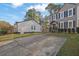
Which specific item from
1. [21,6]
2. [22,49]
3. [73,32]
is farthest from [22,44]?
[73,32]

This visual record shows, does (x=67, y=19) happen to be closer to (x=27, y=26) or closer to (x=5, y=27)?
(x=27, y=26)

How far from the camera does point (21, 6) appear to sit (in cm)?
317

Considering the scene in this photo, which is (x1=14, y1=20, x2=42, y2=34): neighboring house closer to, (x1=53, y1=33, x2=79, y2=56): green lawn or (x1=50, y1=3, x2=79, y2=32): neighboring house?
(x1=50, y1=3, x2=79, y2=32): neighboring house

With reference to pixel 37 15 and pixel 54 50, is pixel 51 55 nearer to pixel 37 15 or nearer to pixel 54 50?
pixel 54 50

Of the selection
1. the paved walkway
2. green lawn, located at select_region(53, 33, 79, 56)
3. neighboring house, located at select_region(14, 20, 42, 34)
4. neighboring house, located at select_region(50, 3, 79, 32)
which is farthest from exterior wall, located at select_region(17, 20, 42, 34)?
green lawn, located at select_region(53, 33, 79, 56)

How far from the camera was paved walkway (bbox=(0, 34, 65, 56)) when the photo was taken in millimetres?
3148

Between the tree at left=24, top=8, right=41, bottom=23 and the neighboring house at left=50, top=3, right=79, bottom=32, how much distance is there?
8.3 inches

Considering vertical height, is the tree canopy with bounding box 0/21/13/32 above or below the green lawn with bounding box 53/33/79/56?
above

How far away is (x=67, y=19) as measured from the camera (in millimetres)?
3273

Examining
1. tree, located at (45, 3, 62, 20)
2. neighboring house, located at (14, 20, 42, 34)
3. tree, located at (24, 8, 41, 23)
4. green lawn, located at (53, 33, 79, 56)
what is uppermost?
tree, located at (45, 3, 62, 20)

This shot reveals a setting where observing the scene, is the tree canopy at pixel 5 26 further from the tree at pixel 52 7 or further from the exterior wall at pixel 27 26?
the tree at pixel 52 7

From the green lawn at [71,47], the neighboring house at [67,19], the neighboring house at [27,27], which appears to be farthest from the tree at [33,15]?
the green lawn at [71,47]

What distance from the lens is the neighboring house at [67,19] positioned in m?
3.21

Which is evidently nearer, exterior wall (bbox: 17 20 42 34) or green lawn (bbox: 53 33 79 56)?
green lawn (bbox: 53 33 79 56)
